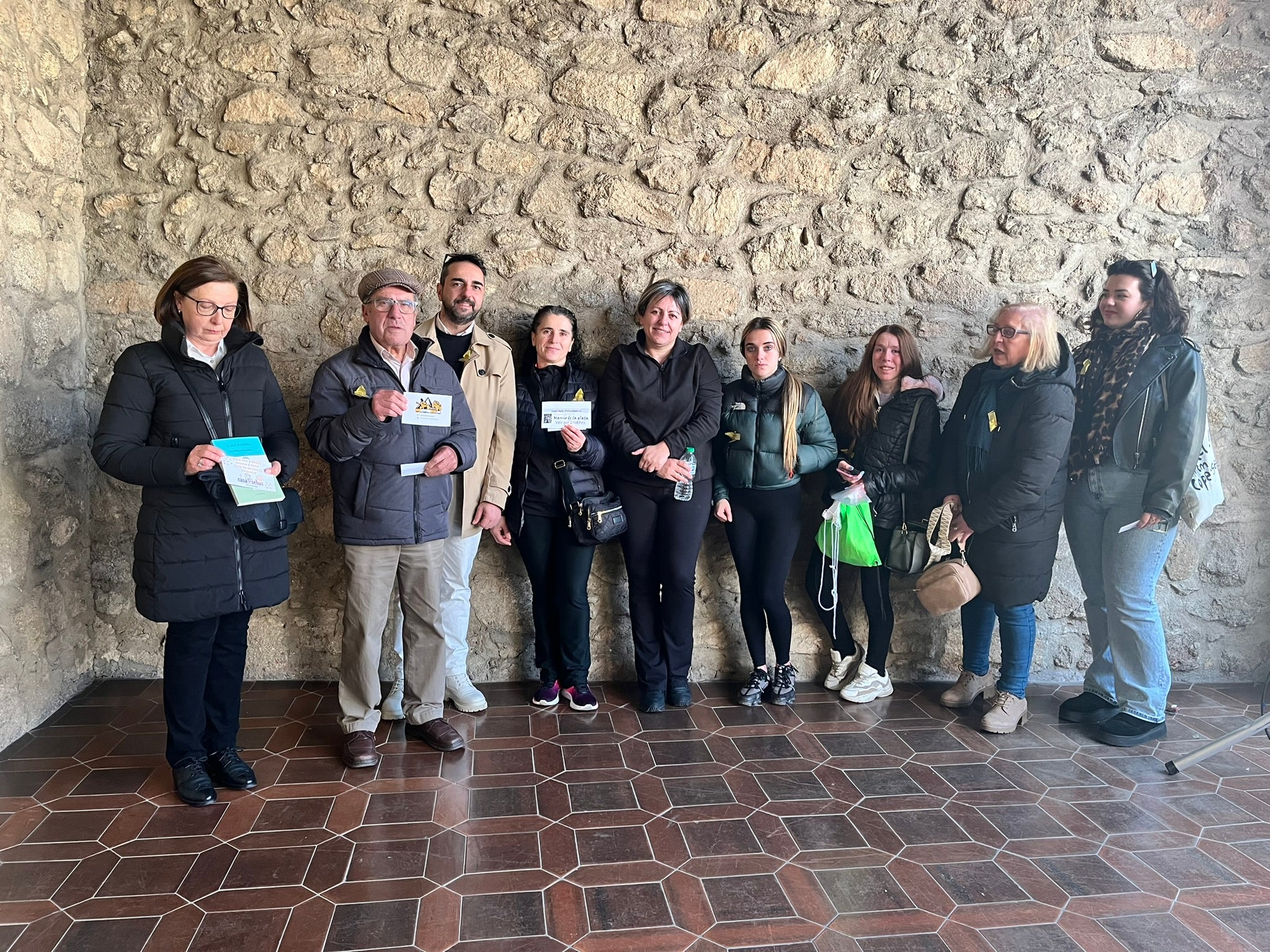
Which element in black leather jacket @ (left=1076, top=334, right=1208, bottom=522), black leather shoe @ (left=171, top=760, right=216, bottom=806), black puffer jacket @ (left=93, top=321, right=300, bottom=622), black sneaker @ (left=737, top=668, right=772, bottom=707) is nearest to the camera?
black puffer jacket @ (left=93, top=321, right=300, bottom=622)

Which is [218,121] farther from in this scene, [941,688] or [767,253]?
[941,688]

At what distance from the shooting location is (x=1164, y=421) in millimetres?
3240

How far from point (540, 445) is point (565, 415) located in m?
0.18

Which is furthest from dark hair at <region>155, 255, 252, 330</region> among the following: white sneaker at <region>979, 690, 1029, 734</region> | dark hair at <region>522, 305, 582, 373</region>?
white sneaker at <region>979, 690, 1029, 734</region>

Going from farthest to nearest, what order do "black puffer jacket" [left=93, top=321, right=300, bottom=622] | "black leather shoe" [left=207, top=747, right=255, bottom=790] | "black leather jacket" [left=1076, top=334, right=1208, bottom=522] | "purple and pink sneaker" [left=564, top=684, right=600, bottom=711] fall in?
1. "purple and pink sneaker" [left=564, top=684, right=600, bottom=711]
2. "black leather jacket" [left=1076, top=334, right=1208, bottom=522]
3. "black leather shoe" [left=207, top=747, right=255, bottom=790]
4. "black puffer jacket" [left=93, top=321, right=300, bottom=622]

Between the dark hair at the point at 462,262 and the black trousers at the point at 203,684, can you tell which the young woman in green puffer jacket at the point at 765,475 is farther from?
the black trousers at the point at 203,684

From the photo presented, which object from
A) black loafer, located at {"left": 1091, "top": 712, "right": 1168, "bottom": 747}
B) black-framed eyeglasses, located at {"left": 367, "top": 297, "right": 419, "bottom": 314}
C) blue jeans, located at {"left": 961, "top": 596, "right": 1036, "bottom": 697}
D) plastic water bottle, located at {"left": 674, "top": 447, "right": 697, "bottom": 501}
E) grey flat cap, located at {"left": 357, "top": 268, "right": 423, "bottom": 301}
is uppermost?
grey flat cap, located at {"left": 357, "top": 268, "right": 423, "bottom": 301}

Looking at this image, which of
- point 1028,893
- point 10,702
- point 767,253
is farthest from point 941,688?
point 10,702

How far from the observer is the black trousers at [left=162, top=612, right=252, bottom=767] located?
8.79ft

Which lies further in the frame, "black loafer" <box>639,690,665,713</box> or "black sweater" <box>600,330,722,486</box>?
"black loafer" <box>639,690,665,713</box>

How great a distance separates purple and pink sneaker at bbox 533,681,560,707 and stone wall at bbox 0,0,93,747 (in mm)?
1936

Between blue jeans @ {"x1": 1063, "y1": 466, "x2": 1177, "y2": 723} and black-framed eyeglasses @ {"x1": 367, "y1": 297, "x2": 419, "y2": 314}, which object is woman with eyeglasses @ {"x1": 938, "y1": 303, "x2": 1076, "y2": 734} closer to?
blue jeans @ {"x1": 1063, "y1": 466, "x2": 1177, "y2": 723}

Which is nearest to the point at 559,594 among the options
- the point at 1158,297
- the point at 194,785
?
the point at 194,785

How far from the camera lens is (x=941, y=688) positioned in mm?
3873
